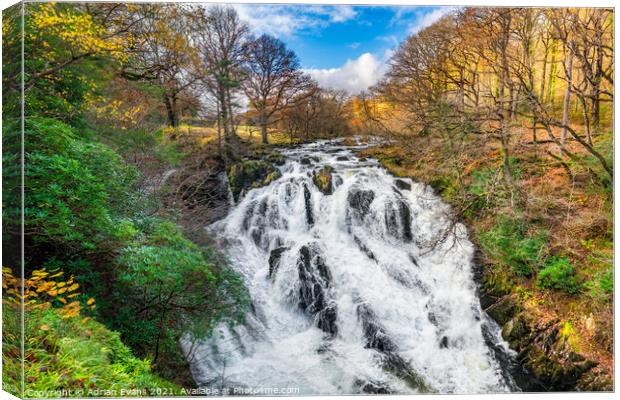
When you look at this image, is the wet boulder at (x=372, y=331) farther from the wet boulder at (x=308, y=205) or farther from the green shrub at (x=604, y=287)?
the green shrub at (x=604, y=287)

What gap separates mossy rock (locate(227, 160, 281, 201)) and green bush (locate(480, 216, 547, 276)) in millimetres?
2394

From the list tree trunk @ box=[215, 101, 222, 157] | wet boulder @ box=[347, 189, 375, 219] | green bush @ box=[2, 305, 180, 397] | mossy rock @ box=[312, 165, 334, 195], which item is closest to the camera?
green bush @ box=[2, 305, 180, 397]

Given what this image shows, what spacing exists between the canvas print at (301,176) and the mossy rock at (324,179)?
0.10 m

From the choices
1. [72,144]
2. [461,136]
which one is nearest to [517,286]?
[461,136]

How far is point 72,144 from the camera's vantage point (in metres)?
2.46

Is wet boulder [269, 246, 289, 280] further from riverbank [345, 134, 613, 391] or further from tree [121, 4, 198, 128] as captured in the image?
tree [121, 4, 198, 128]

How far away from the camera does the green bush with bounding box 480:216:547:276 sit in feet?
10.6

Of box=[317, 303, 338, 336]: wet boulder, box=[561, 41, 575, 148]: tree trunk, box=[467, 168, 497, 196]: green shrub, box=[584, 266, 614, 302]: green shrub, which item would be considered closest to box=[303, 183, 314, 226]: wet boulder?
box=[317, 303, 338, 336]: wet boulder

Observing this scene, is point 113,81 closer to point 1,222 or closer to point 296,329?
point 1,222

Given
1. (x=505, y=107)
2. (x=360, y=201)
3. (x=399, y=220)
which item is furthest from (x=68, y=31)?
(x=505, y=107)

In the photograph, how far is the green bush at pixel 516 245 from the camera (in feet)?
10.6

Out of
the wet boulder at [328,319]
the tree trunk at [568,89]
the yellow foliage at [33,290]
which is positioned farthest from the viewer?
the wet boulder at [328,319]

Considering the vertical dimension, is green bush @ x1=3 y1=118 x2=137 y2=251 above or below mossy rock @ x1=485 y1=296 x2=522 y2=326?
above

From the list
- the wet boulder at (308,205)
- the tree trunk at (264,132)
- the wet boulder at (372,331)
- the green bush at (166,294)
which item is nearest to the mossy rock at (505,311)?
the wet boulder at (372,331)
